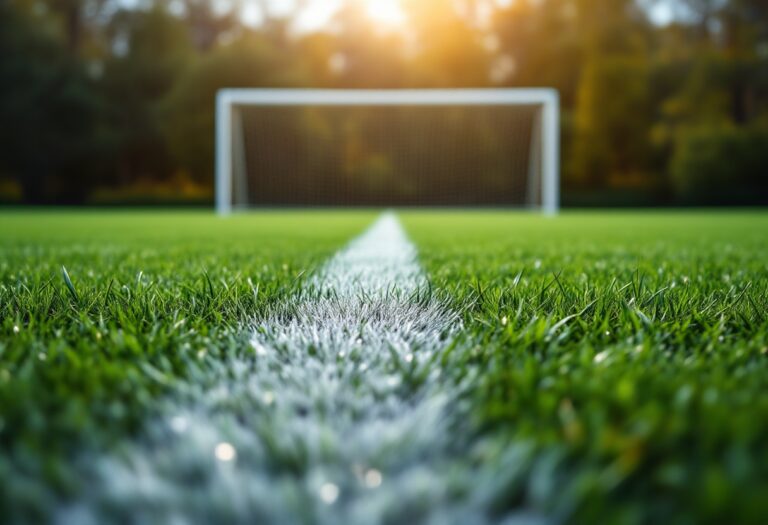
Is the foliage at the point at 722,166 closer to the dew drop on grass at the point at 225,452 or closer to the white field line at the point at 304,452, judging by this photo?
the white field line at the point at 304,452

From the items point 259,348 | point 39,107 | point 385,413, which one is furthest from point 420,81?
point 385,413

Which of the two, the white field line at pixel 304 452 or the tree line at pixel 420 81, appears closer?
the white field line at pixel 304 452

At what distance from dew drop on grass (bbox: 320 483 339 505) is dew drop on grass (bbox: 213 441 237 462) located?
0.10 metres

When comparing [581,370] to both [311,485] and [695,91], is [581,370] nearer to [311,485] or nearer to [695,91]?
[311,485]

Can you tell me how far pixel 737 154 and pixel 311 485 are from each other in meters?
21.5

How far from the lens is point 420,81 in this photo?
24672 millimetres

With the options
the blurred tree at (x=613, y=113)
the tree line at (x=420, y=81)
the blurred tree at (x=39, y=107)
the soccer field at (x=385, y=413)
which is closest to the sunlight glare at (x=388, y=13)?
the tree line at (x=420, y=81)

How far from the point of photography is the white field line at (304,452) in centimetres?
48

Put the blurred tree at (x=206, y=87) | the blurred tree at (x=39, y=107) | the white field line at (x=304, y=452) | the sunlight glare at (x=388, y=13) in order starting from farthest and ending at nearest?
the sunlight glare at (x=388, y=13) → the blurred tree at (x=206, y=87) → the blurred tree at (x=39, y=107) → the white field line at (x=304, y=452)

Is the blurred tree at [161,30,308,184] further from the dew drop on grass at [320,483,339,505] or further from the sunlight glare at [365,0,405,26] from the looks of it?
the dew drop on grass at [320,483,339,505]

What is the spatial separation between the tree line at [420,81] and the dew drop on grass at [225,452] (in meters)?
20.9

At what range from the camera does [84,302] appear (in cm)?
133

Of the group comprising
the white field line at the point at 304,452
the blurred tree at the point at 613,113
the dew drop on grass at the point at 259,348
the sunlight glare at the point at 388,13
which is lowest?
the dew drop on grass at the point at 259,348

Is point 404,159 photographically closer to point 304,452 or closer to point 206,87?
point 206,87
